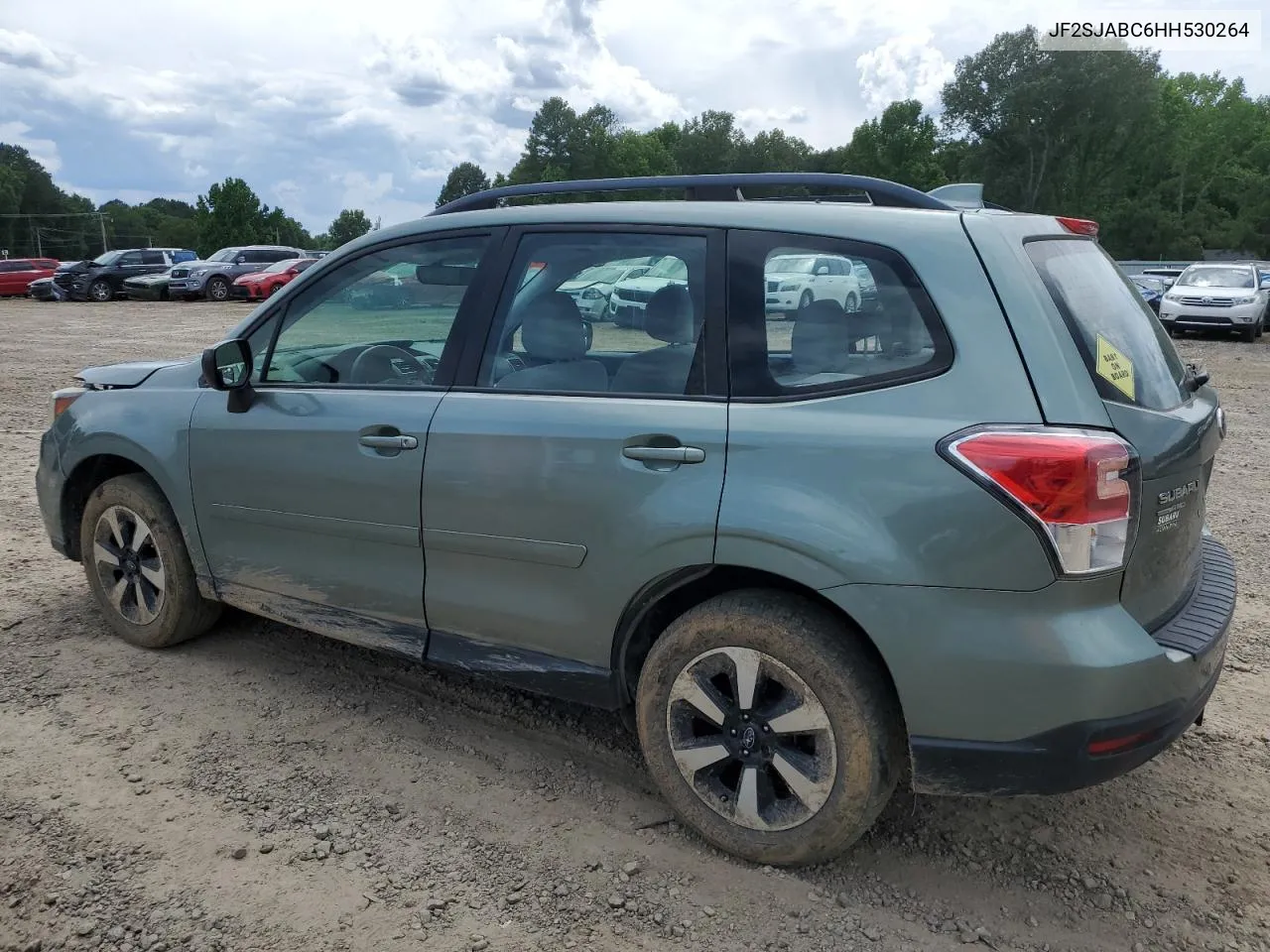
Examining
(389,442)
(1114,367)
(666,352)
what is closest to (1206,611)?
(1114,367)

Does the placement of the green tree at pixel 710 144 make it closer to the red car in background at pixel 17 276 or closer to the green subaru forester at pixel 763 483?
the red car in background at pixel 17 276

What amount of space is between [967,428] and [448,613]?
68.3 inches

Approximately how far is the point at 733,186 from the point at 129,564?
2.90 meters

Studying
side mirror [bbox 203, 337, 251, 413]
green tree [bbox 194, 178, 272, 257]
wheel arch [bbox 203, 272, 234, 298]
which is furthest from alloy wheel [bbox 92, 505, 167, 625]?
green tree [bbox 194, 178, 272, 257]

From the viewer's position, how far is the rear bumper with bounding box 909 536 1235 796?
96.9 inches

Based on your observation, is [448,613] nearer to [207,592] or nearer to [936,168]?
[207,592]

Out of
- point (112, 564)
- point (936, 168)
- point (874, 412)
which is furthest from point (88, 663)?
point (936, 168)

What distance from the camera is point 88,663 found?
164 inches

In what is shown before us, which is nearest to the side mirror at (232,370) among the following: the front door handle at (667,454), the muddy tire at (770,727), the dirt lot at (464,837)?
the dirt lot at (464,837)

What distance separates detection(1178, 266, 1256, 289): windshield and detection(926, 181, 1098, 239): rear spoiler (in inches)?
812

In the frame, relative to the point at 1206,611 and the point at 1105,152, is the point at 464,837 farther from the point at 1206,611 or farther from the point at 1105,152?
the point at 1105,152

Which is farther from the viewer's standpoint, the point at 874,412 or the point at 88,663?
the point at 88,663

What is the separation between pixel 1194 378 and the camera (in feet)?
10.4

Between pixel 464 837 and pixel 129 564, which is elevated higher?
pixel 129 564
